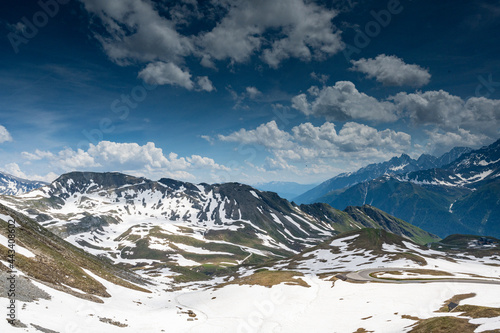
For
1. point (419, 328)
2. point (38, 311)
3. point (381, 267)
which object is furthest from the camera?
point (381, 267)

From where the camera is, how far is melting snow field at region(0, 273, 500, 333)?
36219mm

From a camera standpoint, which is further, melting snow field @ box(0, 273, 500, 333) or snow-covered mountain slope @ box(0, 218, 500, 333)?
melting snow field @ box(0, 273, 500, 333)

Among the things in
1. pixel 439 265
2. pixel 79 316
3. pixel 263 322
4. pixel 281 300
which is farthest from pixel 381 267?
pixel 79 316

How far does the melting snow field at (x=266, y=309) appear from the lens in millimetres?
36219

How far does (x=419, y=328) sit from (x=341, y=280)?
54355 mm

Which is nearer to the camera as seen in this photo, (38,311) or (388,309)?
(38,311)

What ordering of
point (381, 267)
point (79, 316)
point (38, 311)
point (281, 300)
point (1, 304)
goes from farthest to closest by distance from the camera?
point (381, 267), point (281, 300), point (79, 316), point (38, 311), point (1, 304)

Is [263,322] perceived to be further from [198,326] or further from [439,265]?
[439,265]

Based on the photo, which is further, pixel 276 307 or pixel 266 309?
pixel 276 307

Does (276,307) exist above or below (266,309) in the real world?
below

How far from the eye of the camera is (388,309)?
54.2m

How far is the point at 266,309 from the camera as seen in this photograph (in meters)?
64.6

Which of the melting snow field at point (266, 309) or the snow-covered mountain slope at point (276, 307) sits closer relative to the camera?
the snow-covered mountain slope at point (276, 307)

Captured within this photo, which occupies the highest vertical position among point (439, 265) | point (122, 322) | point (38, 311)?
point (38, 311)
